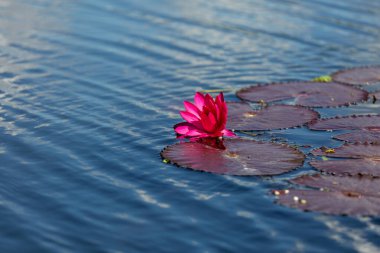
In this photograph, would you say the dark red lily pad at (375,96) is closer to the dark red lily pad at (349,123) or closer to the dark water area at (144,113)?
the dark water area at (144,113)

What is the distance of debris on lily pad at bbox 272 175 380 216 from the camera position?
4543mm

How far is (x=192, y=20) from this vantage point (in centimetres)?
984

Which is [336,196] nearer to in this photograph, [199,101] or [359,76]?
[199,101]

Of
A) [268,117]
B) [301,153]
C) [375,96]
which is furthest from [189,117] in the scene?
[375,96]

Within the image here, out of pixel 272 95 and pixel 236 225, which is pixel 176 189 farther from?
pixel 272 95

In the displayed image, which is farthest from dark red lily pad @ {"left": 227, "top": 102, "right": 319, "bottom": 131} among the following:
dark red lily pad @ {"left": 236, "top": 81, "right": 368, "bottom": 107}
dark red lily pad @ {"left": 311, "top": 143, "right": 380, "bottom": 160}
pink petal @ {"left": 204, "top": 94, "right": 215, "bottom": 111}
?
dark red lily pad @ {"left": 311, "top": 143, "right": 380, "bottom": 160}

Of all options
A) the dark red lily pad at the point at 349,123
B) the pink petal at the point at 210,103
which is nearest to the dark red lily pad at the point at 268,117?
the dark red lily pad at the point at 349,123

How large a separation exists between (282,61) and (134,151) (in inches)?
121

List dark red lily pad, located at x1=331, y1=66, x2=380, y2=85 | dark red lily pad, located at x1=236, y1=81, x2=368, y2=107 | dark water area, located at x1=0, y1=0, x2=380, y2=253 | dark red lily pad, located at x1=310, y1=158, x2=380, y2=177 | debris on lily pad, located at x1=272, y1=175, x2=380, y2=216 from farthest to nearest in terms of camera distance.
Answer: dark red lily pad, located at x1=331, y1=66, x2=380, y2=85 < dark red lily pad, located at x1=236, y1=81, x2=368, y2=107 < dark red lily pad, located at x1=310, y1=158, x2=380, y2=177 < debris on lily pad, located at x1=272, y1=175, x2=380, y2=216 < dark water area, located at x1=0, y1=0, x2=380, y2=253

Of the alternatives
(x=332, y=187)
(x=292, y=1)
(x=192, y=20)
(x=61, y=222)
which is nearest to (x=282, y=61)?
(x=192, y=20)

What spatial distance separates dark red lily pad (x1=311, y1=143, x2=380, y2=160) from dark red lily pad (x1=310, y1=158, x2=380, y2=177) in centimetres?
8

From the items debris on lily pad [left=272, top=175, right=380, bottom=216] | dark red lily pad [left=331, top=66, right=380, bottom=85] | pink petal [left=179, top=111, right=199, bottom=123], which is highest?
dark red lily pad [left=331, top=66, right=380, bottom=85]

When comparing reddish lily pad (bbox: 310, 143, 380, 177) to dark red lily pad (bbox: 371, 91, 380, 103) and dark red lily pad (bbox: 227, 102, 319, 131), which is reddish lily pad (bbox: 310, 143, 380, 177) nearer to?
dark red lily pad (bbox: 227, 102, 319, 131)

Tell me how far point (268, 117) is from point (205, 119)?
2.48ft
